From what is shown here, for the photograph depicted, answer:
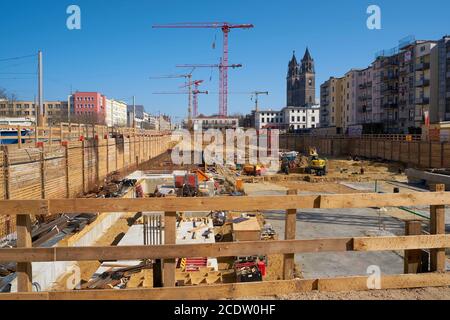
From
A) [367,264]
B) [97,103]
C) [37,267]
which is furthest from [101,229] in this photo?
[97,103]

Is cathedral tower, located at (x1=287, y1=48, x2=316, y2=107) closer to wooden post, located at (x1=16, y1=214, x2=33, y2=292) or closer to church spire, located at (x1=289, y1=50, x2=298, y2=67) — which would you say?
church spire, located at (x1=289, y1=50, x2=298, y2=67)

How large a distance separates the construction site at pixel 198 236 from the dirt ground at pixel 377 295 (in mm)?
13

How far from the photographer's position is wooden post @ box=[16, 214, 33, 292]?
3893mm

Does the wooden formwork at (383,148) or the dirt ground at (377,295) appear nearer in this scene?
the dirt ground at (377,295)

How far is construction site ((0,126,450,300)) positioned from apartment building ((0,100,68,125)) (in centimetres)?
1744

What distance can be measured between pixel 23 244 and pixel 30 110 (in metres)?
108

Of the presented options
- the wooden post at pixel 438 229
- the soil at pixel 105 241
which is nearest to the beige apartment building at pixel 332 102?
the soil at pixel 105 241

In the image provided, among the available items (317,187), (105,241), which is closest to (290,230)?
(105,241)

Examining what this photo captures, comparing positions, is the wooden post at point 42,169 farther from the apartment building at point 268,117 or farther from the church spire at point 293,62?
the church spire at point 293,62

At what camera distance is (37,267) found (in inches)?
370

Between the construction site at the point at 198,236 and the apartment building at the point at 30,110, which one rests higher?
the apartment building at the point at 30,110

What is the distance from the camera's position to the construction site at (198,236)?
155 inches
